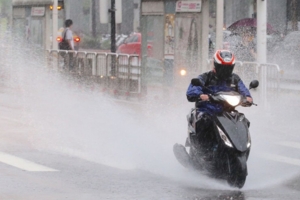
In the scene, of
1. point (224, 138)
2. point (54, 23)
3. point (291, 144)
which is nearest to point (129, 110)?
point (291, 144)

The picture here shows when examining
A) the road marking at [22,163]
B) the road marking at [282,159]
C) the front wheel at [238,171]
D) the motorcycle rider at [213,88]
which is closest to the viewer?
the front wheel at [238,171]

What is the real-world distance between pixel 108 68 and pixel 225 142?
47.1 ft

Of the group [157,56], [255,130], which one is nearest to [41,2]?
[157,56]

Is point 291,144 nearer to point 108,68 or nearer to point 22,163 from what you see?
point 22,163

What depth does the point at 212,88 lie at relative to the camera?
10.7 m

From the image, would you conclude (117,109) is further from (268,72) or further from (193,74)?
(268,72)

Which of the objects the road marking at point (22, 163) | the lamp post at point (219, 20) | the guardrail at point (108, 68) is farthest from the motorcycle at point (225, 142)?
the guardrail at point (108, 68)

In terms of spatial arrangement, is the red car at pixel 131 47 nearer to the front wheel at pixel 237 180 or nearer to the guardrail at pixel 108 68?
the guardrail at pixel 108 68

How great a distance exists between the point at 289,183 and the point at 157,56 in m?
10.5

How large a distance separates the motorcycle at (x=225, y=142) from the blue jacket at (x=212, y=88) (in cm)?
9

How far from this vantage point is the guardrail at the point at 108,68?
75.4ft

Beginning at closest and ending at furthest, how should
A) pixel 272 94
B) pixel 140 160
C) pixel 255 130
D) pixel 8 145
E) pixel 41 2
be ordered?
pixel 140 160 → pixel 8 145 → pixel 255 130 → pixel 272 94 → pixel 41 2

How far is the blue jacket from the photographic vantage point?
1049 cm

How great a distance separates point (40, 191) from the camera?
9961 millimetres
